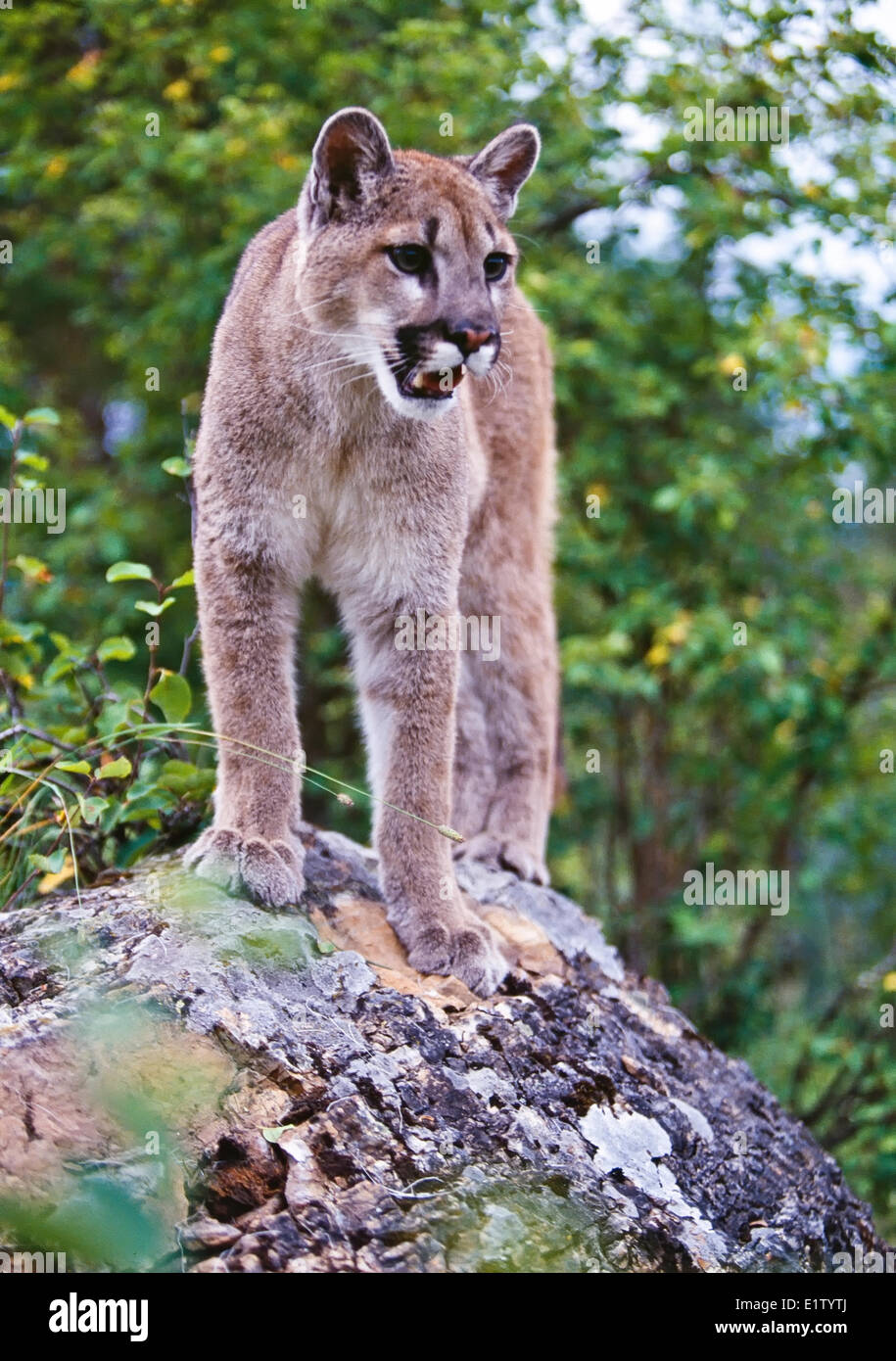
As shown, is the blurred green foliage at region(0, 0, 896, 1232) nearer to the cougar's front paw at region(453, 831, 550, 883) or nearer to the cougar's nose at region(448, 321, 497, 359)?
the cougar's front paw at region(453, 831, 550, 883)

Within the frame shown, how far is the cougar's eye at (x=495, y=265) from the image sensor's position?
13.1 feet

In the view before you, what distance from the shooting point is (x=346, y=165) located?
3941 millimetres

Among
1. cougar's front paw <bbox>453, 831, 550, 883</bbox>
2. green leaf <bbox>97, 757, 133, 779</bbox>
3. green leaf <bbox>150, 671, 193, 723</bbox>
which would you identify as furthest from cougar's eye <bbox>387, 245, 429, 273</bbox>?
cougar's front paw <bbox>453, 831, 550, 883</bbox>

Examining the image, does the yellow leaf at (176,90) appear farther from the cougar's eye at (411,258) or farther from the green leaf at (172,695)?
the green leaf at (172,695)

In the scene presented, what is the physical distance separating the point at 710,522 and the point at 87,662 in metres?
4.72

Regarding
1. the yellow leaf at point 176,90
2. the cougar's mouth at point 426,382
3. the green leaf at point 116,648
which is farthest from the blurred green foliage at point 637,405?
the cougar's mouth at point 426,382

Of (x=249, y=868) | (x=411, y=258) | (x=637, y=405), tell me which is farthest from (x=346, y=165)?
(x=637, y=405)

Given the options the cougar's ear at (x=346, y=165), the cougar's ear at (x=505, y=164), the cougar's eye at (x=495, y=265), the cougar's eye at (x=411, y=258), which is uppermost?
the cougar's ear at (x=505, y=164)

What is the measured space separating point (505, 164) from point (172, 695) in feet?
6.59

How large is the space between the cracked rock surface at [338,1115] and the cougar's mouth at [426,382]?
4.83 feet

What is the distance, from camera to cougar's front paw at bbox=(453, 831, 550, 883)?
5016 mm

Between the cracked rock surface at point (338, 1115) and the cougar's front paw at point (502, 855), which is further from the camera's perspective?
the cougar's front paw at point (502, 855)

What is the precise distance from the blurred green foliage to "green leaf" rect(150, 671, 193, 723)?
7.45ft
